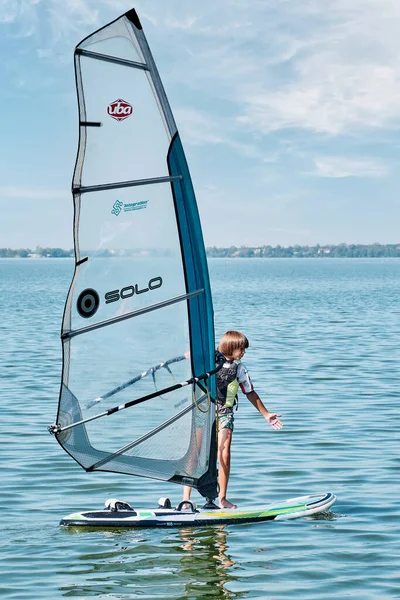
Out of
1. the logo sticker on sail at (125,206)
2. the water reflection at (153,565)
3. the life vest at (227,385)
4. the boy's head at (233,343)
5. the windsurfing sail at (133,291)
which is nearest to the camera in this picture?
the water reflection at (153,565)

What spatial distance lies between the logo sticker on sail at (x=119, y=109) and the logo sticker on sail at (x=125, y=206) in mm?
668

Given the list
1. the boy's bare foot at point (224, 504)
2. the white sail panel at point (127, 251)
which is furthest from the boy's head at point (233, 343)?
the boy's bare foot at point (224, 504)

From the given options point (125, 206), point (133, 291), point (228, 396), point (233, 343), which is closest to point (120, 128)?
point (125, 206)

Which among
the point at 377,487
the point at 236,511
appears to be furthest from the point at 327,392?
the point at 236,511

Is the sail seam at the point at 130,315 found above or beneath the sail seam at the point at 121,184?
beneath

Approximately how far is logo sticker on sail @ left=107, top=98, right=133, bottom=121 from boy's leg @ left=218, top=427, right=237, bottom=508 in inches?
114

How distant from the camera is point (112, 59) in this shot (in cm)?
829

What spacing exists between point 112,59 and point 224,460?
11.6 feet

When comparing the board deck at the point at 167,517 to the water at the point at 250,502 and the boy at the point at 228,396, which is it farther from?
the boy at the point at 228,396

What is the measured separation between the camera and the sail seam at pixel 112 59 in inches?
322

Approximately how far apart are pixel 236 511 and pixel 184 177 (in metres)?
2.93

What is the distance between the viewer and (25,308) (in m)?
53.1

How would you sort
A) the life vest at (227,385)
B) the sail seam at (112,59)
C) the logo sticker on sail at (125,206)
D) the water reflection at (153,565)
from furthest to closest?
the life vest at (227,385), the logo sticker on sail at (125,206), the sail seam at (112,59), the water reflection at (153,565)

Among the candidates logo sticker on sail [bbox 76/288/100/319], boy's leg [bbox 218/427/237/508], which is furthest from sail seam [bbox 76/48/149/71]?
boy's leg [bbox 218/427/237/508]
